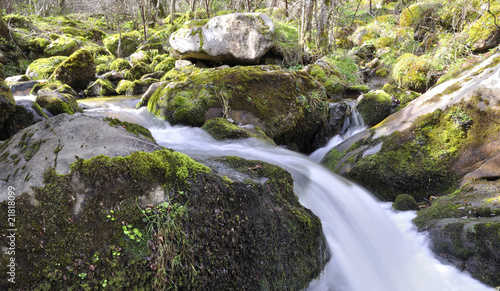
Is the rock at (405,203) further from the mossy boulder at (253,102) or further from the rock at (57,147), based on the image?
the rock at (57,147)

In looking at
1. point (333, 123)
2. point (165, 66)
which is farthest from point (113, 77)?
point (333, 123)

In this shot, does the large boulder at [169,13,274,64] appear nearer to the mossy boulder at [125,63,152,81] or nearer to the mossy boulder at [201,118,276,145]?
the mossy boulder at [125,63,152,81]

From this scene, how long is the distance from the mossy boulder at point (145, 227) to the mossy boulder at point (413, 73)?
9019mm

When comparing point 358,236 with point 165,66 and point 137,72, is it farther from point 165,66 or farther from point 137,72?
point 137,72

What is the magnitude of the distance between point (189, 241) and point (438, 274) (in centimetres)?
302

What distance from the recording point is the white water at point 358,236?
3.37 meters

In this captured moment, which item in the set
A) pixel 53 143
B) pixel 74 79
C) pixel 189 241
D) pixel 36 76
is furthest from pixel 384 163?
pixel 36 76

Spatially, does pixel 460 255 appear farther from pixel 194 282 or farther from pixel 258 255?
pixel 194 282

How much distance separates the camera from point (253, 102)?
22.6 ft

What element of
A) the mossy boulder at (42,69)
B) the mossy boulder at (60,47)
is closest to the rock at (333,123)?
the mossy boulder at (42,69)

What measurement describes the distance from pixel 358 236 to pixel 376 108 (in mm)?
5185

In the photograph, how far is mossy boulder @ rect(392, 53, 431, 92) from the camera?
32.1 ft

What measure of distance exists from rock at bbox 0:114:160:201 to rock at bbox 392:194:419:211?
12.8ft

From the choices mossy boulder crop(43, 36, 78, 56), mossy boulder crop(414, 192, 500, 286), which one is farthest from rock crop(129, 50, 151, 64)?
mossy boulder crop(414, 192, 500, 286)
